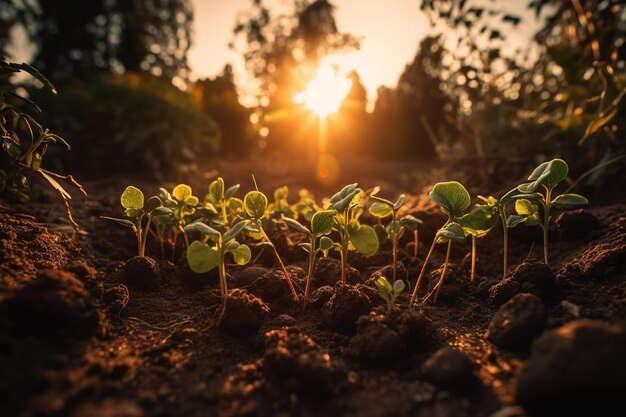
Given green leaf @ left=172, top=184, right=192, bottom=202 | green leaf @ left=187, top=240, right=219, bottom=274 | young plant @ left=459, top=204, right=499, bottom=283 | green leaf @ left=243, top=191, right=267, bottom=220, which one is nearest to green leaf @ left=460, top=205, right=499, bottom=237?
young plant @ left=459, top=204, right=499, bottom=283

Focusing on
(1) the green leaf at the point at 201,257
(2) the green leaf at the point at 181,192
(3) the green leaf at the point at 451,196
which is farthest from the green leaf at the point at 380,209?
(2) the green leaf at the point at 181,192

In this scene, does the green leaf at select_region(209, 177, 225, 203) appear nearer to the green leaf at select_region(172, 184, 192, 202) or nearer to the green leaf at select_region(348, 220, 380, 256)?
the green leaf at select_region(172, 184, 192, 202)

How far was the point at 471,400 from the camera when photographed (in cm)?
99

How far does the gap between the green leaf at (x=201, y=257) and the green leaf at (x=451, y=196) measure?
2.86 ft

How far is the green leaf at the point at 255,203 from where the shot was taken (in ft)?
5.12

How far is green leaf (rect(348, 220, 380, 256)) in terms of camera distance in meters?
1.40

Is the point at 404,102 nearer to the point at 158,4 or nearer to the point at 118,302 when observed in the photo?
the point at 118,302

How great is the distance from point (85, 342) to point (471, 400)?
45.9 inches

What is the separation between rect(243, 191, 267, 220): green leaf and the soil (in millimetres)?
336

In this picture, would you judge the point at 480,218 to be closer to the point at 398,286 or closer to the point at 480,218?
the point at 480,218

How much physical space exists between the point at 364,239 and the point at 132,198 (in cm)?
110

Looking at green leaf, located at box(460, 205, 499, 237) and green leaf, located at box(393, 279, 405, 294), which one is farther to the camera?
green leaf, located at box(460, 205, 499, 237)

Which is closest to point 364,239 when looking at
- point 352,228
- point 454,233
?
point 352,228

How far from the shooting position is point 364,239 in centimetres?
143
